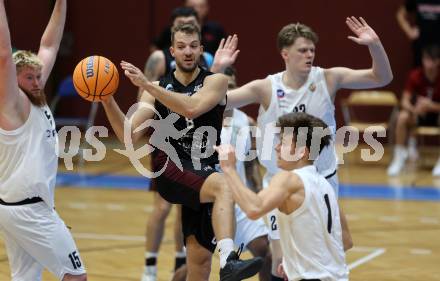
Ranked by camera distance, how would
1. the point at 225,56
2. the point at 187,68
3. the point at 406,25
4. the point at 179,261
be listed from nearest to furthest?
the point at 187,68 < the point at 225,56 < the point at 179,261 < the point at 406,25

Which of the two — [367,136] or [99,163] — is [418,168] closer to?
[367,136]

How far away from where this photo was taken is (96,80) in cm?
617

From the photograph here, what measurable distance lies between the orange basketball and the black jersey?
0.51 metres

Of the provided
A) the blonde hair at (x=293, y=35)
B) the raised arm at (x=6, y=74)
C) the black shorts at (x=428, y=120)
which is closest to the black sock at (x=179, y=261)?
the blonde hair at (x=293, y=35)

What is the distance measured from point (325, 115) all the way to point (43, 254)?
2.64 m

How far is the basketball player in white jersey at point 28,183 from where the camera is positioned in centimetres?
604

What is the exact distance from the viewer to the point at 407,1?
1581 cm

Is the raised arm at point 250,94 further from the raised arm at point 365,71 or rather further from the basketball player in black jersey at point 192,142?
the basketball player in black jersey at point 192,142

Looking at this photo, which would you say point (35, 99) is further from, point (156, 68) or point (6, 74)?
point (156, 68)

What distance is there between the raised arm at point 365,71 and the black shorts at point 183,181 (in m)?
1.56

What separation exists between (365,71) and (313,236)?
2.41 meters

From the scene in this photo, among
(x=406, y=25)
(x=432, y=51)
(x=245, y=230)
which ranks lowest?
(x=245, y=230)

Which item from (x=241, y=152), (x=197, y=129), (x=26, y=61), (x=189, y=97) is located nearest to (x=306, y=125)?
(x=189, y=97)

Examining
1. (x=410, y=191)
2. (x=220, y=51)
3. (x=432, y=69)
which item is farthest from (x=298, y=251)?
(x=432, y=69)
